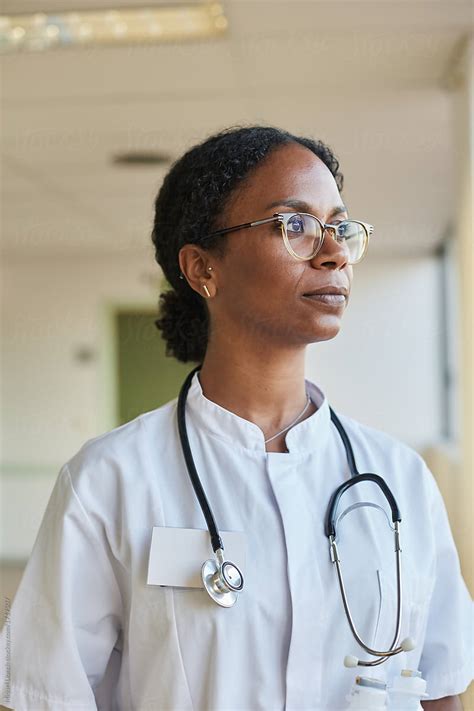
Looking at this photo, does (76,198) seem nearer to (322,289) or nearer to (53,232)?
(53,232)

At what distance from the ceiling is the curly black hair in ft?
5.31

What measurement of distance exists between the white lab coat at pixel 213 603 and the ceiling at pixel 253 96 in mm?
1996

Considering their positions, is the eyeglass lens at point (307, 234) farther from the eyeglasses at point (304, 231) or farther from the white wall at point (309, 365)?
the white wall at point (309, 365)

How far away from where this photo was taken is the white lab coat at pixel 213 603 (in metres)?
1.07

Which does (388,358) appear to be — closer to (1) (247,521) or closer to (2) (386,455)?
(2) (386,455)

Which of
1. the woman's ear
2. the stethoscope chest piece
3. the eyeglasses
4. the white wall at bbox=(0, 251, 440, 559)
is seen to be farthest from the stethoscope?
the white wall at bbox=(0, 251, 440, 559)

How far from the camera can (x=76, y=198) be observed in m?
5.52

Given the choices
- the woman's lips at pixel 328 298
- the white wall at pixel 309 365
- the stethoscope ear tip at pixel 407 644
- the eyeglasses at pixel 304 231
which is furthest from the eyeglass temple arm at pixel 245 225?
the white wall at pixel 309 365

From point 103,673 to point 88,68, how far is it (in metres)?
2.67

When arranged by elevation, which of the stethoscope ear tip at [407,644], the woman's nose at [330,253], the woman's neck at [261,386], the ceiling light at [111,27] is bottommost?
the stethoscope ear tip at [407,644]

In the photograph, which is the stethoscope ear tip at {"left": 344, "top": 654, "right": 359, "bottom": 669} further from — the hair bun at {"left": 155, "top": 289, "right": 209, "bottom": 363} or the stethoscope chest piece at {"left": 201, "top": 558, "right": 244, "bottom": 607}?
the hair bun at {"left": 155, "top": 289, "right": 209, "bottom": 363}

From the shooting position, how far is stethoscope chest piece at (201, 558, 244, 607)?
1057 millimetres

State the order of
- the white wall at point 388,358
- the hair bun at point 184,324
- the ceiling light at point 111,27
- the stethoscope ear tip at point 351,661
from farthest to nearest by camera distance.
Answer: the white wall at point 388,358
the ceiling light at point 111,27
the hair bun at point 184,324
the stethoscope ear tip at point 351,661

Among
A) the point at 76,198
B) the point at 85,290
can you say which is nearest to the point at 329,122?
the point at 76,198
